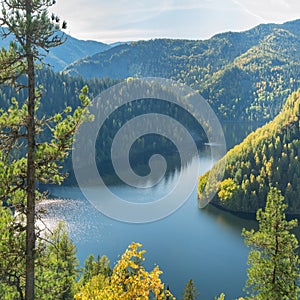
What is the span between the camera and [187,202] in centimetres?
9794

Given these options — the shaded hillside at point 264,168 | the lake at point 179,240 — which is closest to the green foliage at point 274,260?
the lake at point 179,240

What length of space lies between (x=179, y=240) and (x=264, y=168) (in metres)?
41.5

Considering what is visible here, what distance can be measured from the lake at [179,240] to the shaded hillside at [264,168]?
7.04m

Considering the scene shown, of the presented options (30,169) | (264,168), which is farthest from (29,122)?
(264,168)

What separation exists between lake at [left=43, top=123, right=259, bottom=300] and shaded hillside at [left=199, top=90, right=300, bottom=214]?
23.1 ft

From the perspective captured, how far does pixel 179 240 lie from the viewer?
2916 inches

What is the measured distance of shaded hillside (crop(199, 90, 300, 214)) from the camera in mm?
96438

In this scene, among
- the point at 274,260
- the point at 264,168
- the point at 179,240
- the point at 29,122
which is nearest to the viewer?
the point at 29,122

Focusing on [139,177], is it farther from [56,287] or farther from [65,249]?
[56,287]

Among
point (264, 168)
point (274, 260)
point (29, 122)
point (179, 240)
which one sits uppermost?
point (29, 122)

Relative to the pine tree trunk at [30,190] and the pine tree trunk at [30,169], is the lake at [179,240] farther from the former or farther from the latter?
the pine tree trunk at [30,169]

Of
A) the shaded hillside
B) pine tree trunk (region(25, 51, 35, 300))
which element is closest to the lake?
the shaded hillside

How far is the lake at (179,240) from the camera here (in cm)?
6031

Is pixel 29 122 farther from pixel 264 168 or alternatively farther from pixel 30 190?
pixel 264 168
